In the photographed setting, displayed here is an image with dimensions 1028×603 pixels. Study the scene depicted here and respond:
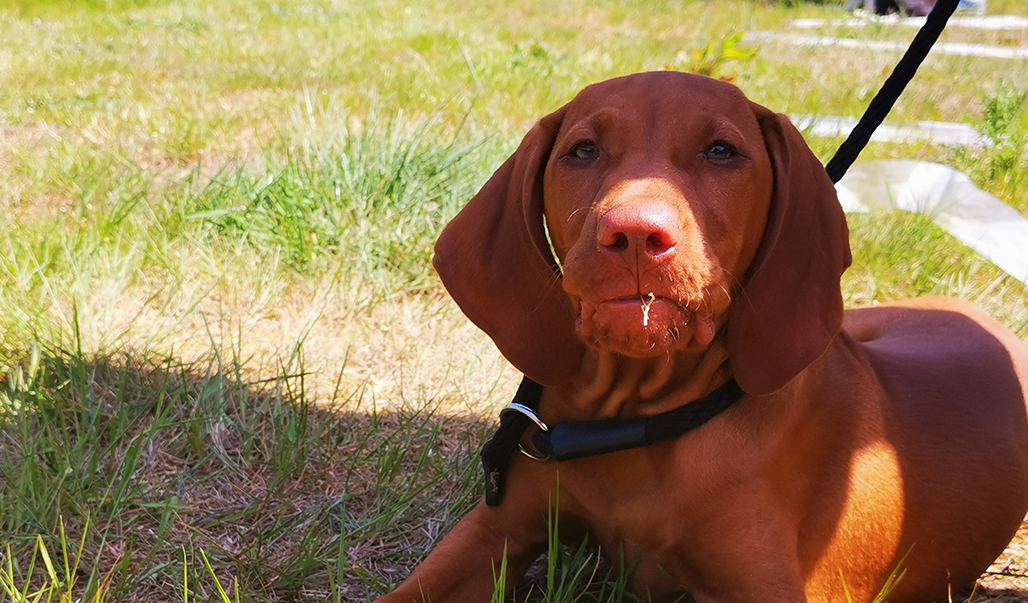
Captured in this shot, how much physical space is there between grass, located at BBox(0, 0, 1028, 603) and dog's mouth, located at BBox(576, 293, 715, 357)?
518 mm

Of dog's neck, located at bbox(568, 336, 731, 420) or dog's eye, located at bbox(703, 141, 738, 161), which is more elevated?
dog's eye, located at bbox(703, 141, 738, 161)

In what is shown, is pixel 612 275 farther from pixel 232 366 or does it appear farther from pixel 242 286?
pixel 242 286

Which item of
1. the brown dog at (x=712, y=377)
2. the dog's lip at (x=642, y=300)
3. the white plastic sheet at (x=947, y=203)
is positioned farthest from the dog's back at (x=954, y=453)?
the white plastic sheet at (x=947, y=203)

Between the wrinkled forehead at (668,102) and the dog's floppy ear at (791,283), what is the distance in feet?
0.40

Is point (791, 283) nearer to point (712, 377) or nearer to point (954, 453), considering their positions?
point (712, 377)

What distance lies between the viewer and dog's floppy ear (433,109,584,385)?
6.97 ft

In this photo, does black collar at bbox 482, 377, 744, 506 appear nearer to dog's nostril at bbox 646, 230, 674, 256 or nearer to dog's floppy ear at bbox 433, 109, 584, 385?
dog's floppy ear at bbox 433, 109, 584, 385

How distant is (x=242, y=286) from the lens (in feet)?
12.1

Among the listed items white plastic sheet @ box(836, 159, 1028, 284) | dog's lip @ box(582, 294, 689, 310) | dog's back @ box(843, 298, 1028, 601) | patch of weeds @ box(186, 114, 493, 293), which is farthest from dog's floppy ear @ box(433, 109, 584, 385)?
white plastic sheet @ box(836, 159, 1028, 284)

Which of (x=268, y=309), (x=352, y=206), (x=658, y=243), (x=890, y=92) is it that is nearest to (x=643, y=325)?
(x=658, y=243)

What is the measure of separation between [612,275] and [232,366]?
1744 millimetres

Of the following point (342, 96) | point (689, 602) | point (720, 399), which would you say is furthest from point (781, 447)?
point (342, 96)

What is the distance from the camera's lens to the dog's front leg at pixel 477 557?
213 cm

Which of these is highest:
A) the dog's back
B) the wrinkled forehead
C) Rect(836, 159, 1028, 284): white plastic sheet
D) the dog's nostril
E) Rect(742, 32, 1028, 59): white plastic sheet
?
the wrinkled forehead
